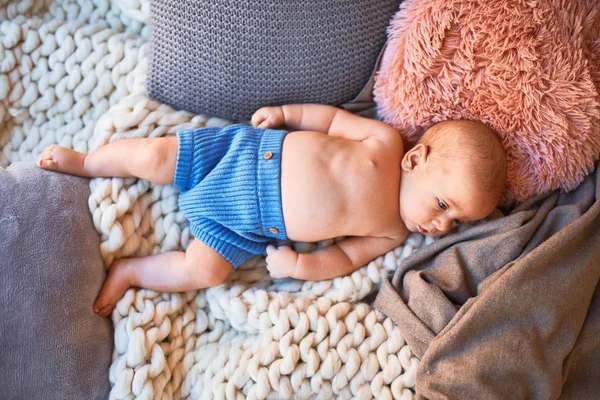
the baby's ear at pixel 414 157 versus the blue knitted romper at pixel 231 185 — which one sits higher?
the baby's ear at pixel 414 157

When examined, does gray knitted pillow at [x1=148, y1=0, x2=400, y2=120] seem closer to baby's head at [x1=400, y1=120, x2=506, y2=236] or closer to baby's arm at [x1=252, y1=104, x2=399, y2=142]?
baby's arm at [x1=252, y1=104, x2=399, y2=142]

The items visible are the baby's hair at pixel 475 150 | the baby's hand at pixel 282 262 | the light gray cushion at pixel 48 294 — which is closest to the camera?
the light gray cushion at pixel 48 294

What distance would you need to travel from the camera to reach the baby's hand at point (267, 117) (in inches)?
53.8

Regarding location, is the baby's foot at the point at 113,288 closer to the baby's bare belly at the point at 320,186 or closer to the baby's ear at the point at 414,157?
the baby's bare belly at the point at 320,186

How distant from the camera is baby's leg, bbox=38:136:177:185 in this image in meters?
1.29

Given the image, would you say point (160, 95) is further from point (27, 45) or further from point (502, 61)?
point (502, 61)

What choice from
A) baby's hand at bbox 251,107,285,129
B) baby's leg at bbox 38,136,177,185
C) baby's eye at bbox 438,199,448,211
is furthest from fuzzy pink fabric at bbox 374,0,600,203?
baby's leg at bbox 38,136,177,185

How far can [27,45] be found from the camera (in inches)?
56.8

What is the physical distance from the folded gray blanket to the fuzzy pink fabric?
0.11m

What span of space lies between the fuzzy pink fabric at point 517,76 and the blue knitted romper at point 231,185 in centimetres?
36

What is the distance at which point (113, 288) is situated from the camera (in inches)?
49.9

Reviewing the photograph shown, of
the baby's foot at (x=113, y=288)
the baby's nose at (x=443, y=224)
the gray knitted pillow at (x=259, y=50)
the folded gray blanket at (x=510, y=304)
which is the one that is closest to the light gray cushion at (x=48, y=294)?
the baby's foot at (x=113, y=288)

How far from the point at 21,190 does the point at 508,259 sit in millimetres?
1074

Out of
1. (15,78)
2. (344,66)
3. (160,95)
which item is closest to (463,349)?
(344,66)
